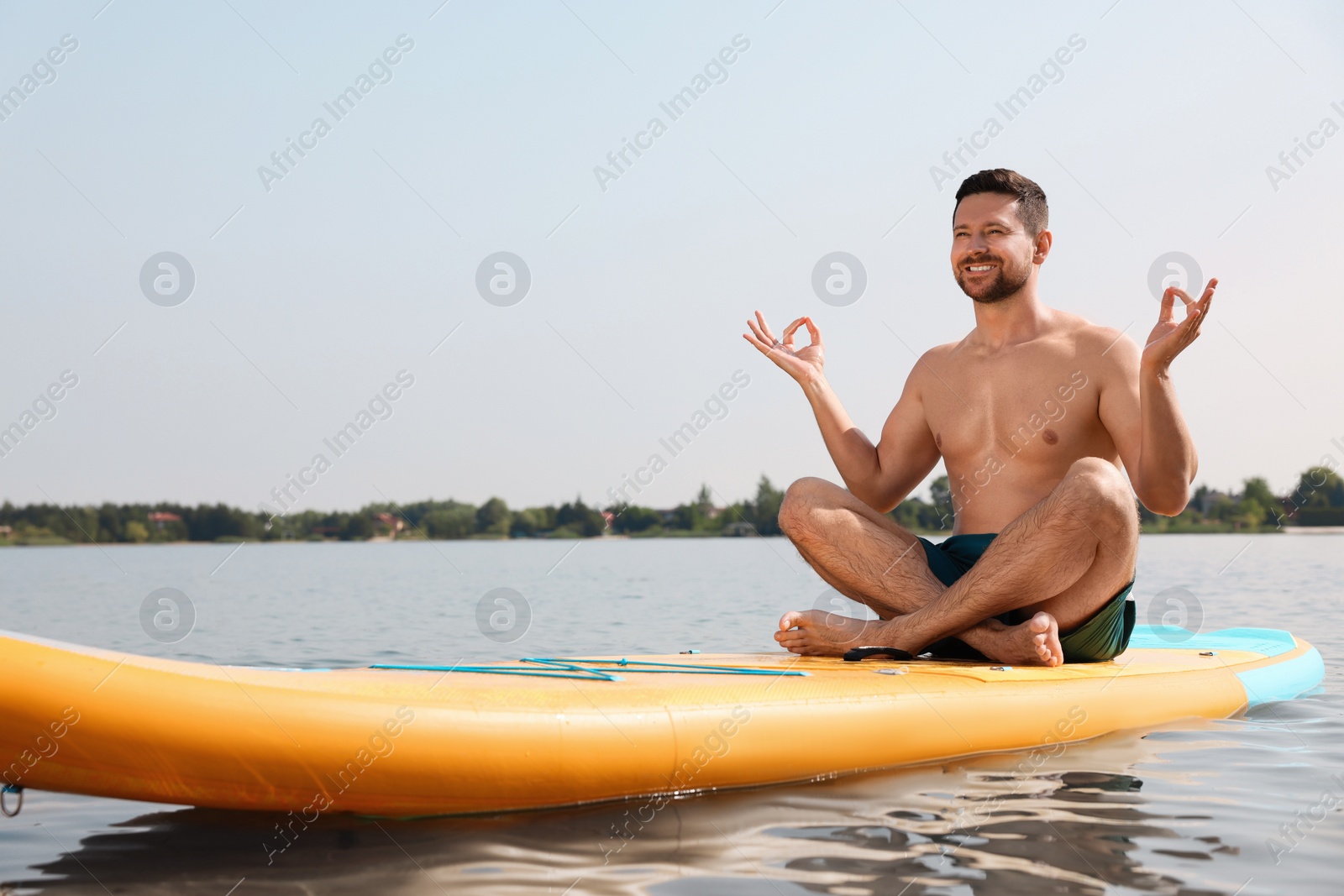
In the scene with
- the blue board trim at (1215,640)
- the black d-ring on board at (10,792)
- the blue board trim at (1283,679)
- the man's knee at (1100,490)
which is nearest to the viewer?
the black d-ring on board at (10,792)

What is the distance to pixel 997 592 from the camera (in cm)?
336

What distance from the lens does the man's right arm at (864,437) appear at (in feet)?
13.2

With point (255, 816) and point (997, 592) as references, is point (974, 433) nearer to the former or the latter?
point (997, 592)

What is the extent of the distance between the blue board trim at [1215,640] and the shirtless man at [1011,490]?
0.85 meters

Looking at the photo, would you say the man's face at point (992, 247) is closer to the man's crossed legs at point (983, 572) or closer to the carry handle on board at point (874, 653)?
the man's crossed legs at point (983, 572)

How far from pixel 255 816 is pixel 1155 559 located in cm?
2153

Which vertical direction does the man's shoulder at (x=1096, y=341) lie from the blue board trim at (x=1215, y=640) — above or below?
above

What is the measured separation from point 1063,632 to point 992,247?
129cm

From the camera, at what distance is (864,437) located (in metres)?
4.08
